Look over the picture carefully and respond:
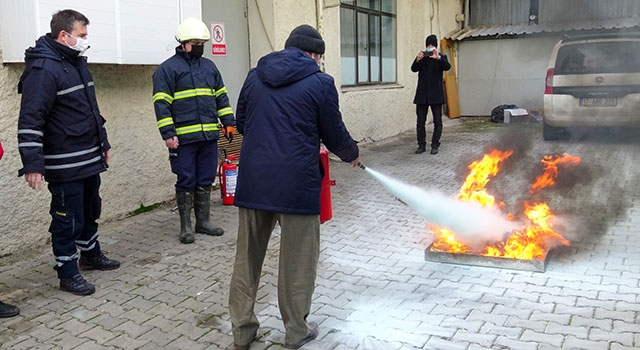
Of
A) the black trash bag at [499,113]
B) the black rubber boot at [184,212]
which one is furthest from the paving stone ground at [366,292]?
the black trash bag at [499,113]

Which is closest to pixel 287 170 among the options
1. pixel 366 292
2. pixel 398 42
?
pixel 366 292

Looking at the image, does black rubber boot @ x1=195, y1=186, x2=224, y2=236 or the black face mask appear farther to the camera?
black rubber boot @ x1=195, y1=186, x2=224, y2=236

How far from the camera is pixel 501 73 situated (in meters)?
17.1

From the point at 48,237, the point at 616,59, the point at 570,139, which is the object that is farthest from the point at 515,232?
the point at 570,139

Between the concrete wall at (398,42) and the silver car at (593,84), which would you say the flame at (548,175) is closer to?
the silver car at (593,84)

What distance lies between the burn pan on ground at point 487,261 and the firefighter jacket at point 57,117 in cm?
286

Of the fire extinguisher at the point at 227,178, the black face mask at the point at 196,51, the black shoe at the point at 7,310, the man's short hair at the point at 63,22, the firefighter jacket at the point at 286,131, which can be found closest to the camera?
the firefighter jacket at the point at 286,131

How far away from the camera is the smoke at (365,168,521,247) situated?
5301 millimetres

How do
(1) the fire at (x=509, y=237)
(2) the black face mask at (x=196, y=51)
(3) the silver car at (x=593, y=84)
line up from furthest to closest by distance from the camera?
(3) the silver car at (x=593, y=84), (2) the black face mask at (x=196, y=51), (1) the fire at (x=509, y=237)

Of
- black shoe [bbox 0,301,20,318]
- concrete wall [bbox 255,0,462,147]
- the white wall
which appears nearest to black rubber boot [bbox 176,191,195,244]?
the white wall

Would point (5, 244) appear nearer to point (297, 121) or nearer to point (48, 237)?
point (48, 237)

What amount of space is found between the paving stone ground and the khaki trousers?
19 centimetres

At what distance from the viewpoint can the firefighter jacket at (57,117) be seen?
13.6 feet

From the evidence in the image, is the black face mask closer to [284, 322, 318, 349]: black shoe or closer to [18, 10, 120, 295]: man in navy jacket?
[18, 10, 120, 295]: man in navy jacket
